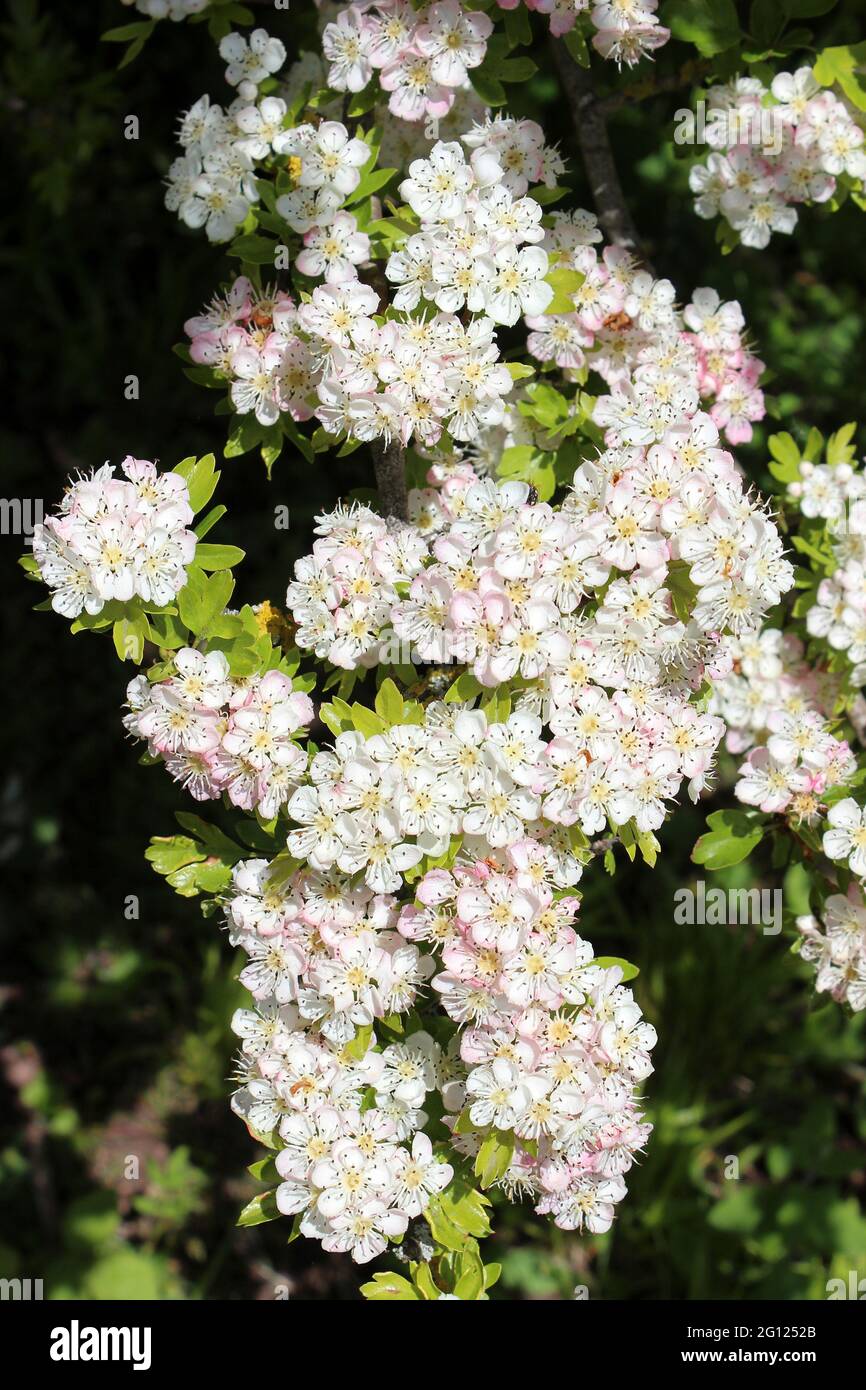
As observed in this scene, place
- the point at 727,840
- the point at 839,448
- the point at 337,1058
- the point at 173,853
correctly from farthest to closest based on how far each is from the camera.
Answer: the point at 839,448, the point at 727,840, the point at 173,853, the point at 337,1058

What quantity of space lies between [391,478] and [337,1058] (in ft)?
3.08

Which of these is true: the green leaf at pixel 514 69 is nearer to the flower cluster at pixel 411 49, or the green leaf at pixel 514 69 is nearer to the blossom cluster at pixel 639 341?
the flower cluster at pixel 411 49

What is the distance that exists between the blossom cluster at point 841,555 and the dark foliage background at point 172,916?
0.68 m

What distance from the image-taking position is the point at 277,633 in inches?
81.4

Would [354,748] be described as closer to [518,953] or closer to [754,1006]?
[518,953]

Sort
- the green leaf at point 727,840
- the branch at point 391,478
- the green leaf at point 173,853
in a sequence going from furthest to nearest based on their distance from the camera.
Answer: the green leaf at point 727,840 < the branch at point 391,478 < the green leaf at point 173,853

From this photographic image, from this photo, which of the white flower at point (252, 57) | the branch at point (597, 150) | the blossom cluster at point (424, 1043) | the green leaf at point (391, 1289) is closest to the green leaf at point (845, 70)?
the branch at point (597, 150)

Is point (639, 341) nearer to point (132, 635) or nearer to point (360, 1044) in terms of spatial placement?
point (132, 635)

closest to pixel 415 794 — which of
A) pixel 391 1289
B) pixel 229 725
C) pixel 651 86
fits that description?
pixel 229 725

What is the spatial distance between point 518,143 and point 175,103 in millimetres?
2569

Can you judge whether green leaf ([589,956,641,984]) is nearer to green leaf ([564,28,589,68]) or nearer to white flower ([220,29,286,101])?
green leaf ([564,28,589,68])

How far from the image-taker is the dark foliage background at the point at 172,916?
3381 millimetres

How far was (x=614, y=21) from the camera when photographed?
2.07m

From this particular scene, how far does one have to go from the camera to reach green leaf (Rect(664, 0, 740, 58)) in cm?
225
